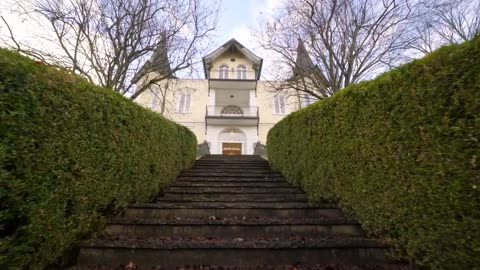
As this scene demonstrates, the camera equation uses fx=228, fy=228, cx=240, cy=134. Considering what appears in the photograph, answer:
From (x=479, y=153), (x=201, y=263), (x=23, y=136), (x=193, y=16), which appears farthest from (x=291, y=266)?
(x=193, y=16)

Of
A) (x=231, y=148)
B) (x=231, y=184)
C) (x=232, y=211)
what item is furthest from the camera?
(x=231, y=148)

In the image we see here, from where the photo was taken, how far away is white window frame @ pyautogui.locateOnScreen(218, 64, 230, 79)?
57.5 ft

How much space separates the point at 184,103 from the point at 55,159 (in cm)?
1664

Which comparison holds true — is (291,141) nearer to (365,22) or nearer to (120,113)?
(120,113)

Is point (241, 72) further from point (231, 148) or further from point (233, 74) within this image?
point (231, 148)

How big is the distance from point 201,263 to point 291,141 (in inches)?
137

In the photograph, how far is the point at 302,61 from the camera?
425 inches

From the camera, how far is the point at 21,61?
1770mm

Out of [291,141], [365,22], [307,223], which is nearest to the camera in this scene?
[307,223]

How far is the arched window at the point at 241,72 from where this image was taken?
688 inches

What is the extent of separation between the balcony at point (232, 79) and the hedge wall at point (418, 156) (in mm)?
13190

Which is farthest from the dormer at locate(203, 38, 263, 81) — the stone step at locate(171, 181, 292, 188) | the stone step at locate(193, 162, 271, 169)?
the stone step at locate(171, 181, 292, 188)

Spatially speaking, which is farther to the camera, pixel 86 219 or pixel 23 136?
pixel 86 219

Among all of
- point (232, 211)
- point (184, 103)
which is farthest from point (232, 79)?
point (232, 211)
